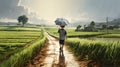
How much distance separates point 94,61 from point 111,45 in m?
1.98

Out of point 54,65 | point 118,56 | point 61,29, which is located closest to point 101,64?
point 118,56

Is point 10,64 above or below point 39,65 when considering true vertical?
above

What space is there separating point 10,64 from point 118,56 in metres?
6.30

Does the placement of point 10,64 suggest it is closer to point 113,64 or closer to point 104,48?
point 113,64

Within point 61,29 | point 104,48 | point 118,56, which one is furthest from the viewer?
point 61,29

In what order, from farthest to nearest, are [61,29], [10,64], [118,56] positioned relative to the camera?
[61,29] → [118,56] → [10,64]

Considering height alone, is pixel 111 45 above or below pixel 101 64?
above

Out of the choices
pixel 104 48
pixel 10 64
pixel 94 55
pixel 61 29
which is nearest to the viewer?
pixel 10 64

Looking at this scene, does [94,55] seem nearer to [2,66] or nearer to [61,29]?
[61,29]

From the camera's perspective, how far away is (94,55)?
19031 mm

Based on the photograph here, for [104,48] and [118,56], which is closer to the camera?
[118,56]

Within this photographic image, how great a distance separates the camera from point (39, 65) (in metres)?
18.2

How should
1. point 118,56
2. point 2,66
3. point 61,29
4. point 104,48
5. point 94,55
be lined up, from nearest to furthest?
point 2,66 → point 118,56 → point 104,48 → point 94,55 → point 61,29

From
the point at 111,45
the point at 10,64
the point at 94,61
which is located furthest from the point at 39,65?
the point at 10,64
